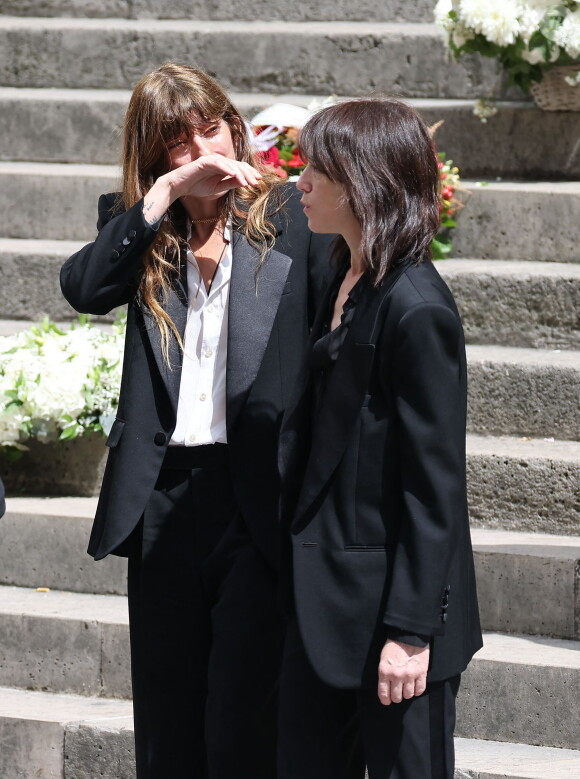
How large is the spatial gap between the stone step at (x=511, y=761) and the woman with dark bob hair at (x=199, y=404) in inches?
28.3

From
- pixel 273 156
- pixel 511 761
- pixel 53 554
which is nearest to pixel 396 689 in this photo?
pixel 511 761

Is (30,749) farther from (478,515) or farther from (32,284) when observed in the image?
Answer: (32,284)

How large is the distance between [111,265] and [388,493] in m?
0.80

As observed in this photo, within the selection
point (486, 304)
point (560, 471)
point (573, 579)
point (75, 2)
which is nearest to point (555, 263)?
point (486, 304)

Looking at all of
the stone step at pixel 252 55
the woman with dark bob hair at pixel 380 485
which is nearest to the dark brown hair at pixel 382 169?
the woman with dark bob hair at pixel 380 485

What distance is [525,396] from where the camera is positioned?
4047mm

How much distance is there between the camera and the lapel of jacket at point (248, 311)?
2535 mm

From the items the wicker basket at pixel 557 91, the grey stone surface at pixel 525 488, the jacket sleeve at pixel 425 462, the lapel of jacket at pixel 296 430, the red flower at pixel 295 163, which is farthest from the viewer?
the wicker basket at pixel 557 91

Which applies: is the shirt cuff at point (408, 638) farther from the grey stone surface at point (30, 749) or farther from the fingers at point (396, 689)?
the grey stone surface at point (30, 749)

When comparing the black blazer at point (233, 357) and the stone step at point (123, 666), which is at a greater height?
the black blazer at point (233, 357)

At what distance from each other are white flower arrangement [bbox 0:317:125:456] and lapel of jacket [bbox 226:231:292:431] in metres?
1.49

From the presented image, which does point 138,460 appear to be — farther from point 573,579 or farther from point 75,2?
point 75,2

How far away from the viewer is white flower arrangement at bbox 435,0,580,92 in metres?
Result: 4.64

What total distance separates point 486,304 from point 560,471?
83cm
